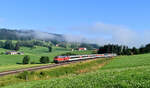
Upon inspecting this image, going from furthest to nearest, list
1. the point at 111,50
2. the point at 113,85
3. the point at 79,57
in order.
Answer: the point at 111,50, the point at 79,57, the point at 113,85

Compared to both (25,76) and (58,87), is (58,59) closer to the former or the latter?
(25,76)

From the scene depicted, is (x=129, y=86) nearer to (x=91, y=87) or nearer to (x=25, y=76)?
(x=91, y=87)

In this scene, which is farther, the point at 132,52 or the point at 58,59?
the point at 132,52

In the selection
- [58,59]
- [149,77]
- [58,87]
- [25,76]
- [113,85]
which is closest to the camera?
[113,85]

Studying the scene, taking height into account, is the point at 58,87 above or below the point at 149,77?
below

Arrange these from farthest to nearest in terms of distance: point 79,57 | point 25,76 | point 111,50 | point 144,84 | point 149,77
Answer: point 111,50, point 79,57, point 25,76, point 149,77, point 144,84

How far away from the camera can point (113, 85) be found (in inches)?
423

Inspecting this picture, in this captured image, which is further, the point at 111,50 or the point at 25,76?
the point at 111,50

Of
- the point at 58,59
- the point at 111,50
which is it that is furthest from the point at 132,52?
the point at 58,59

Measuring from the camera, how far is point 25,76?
30.8m

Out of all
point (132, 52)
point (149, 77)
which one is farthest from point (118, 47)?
point (149, 77)

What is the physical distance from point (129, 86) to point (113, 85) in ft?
3.30

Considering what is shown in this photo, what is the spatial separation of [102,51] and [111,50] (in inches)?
350

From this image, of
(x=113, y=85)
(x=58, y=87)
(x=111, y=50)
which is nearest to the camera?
(x=113, y=85)
